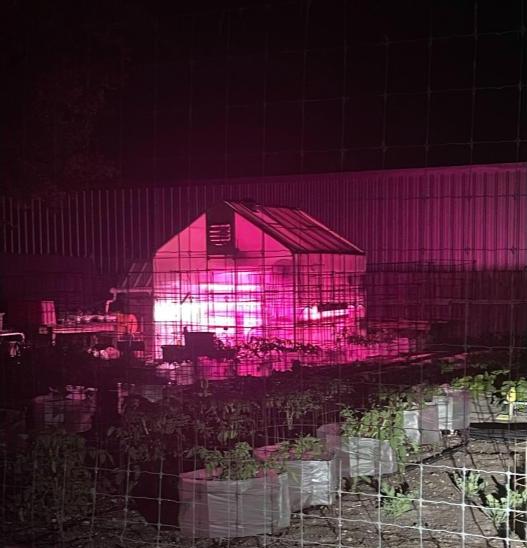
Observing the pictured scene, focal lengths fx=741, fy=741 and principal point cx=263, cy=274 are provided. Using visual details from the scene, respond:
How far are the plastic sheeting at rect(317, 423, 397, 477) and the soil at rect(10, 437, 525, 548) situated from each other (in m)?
0.11

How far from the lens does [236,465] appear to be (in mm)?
3850

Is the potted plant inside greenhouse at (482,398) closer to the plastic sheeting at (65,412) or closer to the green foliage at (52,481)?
the plastic sheeting at (65,412)

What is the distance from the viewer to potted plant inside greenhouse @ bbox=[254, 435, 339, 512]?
3969 mm

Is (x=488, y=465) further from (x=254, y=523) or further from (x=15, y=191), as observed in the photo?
(x=15, y=191)

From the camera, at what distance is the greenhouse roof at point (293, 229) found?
351 inches

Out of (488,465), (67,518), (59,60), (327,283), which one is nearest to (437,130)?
(488,465)

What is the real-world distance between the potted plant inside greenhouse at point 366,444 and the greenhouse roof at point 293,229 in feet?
13.6

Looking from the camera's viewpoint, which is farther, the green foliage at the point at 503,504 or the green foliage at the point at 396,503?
the green foliage at the point at 396,503

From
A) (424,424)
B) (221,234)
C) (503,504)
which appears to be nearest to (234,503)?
(503,504)

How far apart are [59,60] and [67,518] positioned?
3.41m

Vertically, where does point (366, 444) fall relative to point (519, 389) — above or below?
below

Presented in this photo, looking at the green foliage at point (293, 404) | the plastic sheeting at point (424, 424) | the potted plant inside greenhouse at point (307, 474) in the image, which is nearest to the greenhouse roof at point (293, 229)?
the green foliage at point (293, 404)

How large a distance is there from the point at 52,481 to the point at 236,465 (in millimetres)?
1037

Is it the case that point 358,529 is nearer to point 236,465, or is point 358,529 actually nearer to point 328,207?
point 236,465
